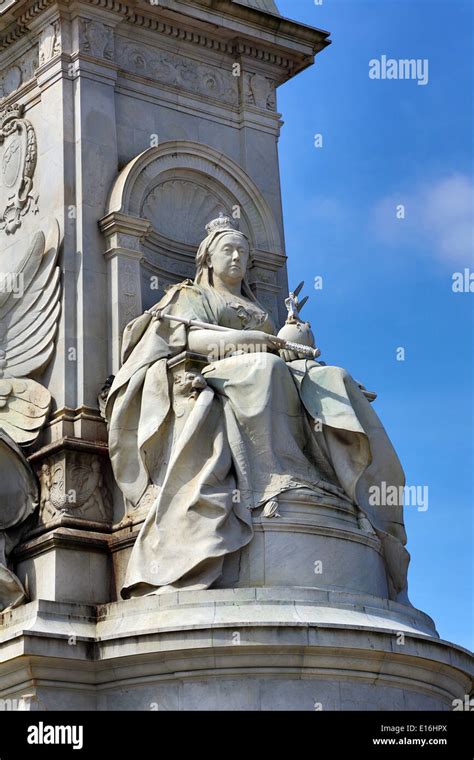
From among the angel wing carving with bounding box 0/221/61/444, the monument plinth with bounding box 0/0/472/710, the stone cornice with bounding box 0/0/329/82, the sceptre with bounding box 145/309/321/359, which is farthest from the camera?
the stone cornice with bounding box 0/0/329/82

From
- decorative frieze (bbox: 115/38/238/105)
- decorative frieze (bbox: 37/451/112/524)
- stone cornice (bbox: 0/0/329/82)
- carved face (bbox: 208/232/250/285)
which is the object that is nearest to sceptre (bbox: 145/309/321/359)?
carved face (bbox: 208/232/250/285)

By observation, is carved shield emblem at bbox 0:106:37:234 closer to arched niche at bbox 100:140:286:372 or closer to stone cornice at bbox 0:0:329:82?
stone cornice at bbox 0:0:329:82

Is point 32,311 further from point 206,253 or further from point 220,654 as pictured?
point 220,654

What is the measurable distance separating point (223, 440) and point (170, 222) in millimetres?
4078

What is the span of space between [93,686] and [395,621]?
3.10 metres

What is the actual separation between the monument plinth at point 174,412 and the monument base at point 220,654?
25 mm

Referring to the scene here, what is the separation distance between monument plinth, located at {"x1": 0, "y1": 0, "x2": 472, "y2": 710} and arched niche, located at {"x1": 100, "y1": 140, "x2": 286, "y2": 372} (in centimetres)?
3

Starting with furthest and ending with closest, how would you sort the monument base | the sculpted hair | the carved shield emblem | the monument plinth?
the carved shield emblem, the sculpted hair, the monument plinth, the monument base

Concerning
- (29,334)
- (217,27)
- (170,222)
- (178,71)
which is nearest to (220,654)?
(29,334)

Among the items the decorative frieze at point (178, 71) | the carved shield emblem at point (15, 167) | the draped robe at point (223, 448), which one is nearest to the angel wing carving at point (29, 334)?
the carved shield emblem at point (15, 167)

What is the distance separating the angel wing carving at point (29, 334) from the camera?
20.9m

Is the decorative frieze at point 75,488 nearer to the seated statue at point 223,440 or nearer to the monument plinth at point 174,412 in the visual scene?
the monument plinth at point 174,412

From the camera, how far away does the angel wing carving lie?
20906 millimetres

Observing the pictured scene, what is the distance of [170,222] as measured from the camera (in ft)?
73.2
